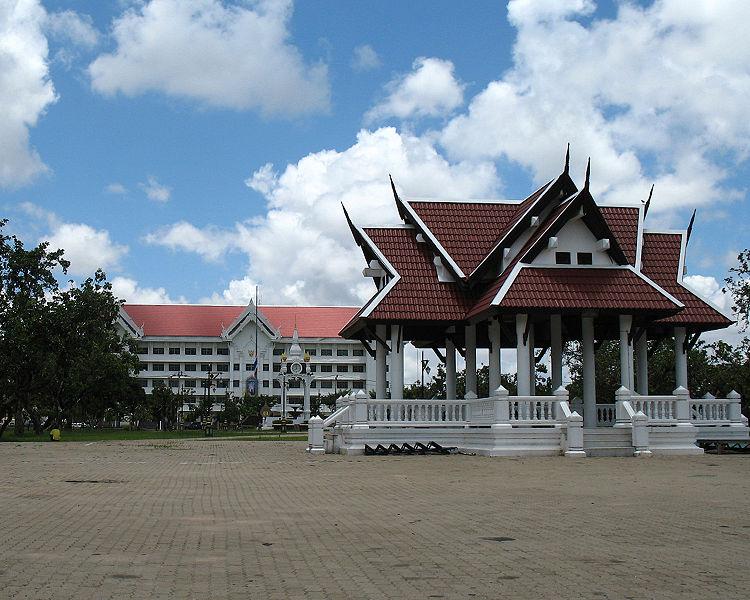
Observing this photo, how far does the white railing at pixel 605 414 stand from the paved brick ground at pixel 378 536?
40.2 feet

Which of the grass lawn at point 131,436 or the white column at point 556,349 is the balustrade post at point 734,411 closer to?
the white column at point 556,349

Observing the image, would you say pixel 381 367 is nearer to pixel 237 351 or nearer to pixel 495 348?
pixel 495 348

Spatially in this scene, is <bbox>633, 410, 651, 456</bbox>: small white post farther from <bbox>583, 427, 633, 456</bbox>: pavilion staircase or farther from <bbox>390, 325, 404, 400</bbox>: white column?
<bbox>390, 325, 404, 400</bbox>: white column

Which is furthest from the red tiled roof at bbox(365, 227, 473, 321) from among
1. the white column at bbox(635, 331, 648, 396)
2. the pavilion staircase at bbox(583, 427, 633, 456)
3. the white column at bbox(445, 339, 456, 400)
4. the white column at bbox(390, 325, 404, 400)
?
the white column at bbox(635, 331, 648, 396)

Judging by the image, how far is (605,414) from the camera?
3225 centimetres

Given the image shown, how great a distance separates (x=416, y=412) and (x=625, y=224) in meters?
9.85

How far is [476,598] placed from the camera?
6.59 meters

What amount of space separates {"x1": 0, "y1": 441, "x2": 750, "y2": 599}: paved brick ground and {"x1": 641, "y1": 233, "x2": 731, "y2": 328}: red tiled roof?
11862mm

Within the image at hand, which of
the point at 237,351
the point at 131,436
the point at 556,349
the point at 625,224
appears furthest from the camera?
the point at 237,351

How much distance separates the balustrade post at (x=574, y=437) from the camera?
2430 cm

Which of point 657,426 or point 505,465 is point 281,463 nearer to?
point 505,465

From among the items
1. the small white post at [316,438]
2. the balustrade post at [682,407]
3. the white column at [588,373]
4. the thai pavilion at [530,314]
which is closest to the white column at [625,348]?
the thai pavilion at [530,314]

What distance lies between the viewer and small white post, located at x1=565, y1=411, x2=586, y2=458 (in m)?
24.3

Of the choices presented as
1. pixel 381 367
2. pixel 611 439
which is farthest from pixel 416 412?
pixel 611 439
